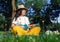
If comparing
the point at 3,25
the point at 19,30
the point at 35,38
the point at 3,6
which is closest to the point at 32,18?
the point at 3,25

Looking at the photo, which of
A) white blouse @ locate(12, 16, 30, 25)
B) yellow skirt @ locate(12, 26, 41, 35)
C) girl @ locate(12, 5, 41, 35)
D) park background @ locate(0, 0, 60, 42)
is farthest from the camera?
park background @ locate(0, 0, 60, 42)

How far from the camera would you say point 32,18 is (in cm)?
1812

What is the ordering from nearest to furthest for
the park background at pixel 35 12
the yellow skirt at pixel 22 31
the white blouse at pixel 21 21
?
the yellow skirt at pixel 22 31 → the white blouse at pixel 21 21 → the park background at pixel 35 12

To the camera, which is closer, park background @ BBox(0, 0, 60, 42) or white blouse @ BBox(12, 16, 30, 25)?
white blouse @ BBox(12, 16, 30, 25)

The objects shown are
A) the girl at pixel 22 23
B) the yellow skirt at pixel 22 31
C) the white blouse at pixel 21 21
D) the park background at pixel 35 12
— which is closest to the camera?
the yellow skirt at pixel 22 31

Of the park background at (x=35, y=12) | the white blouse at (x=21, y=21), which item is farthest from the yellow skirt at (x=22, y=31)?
the park background at (x=35, y=12)

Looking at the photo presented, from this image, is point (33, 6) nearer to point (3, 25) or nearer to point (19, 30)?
point (3, 25)

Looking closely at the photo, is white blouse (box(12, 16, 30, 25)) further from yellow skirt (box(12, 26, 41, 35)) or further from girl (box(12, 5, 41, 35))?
yellow skirt (box(12, 26, 41, 35))

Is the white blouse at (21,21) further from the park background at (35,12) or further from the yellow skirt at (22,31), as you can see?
the park background at (35,12)

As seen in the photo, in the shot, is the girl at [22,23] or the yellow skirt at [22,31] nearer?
the yellow skirt at [22,31]

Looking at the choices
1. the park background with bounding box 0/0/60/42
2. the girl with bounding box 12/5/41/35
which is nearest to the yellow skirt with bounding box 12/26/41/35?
the girl with bounding box 12/5/41/35

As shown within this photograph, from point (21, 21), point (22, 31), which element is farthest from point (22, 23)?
point (22, 31)

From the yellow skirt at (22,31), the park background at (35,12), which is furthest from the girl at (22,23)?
the park background at (35,12)

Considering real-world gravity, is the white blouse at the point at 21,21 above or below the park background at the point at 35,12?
above
